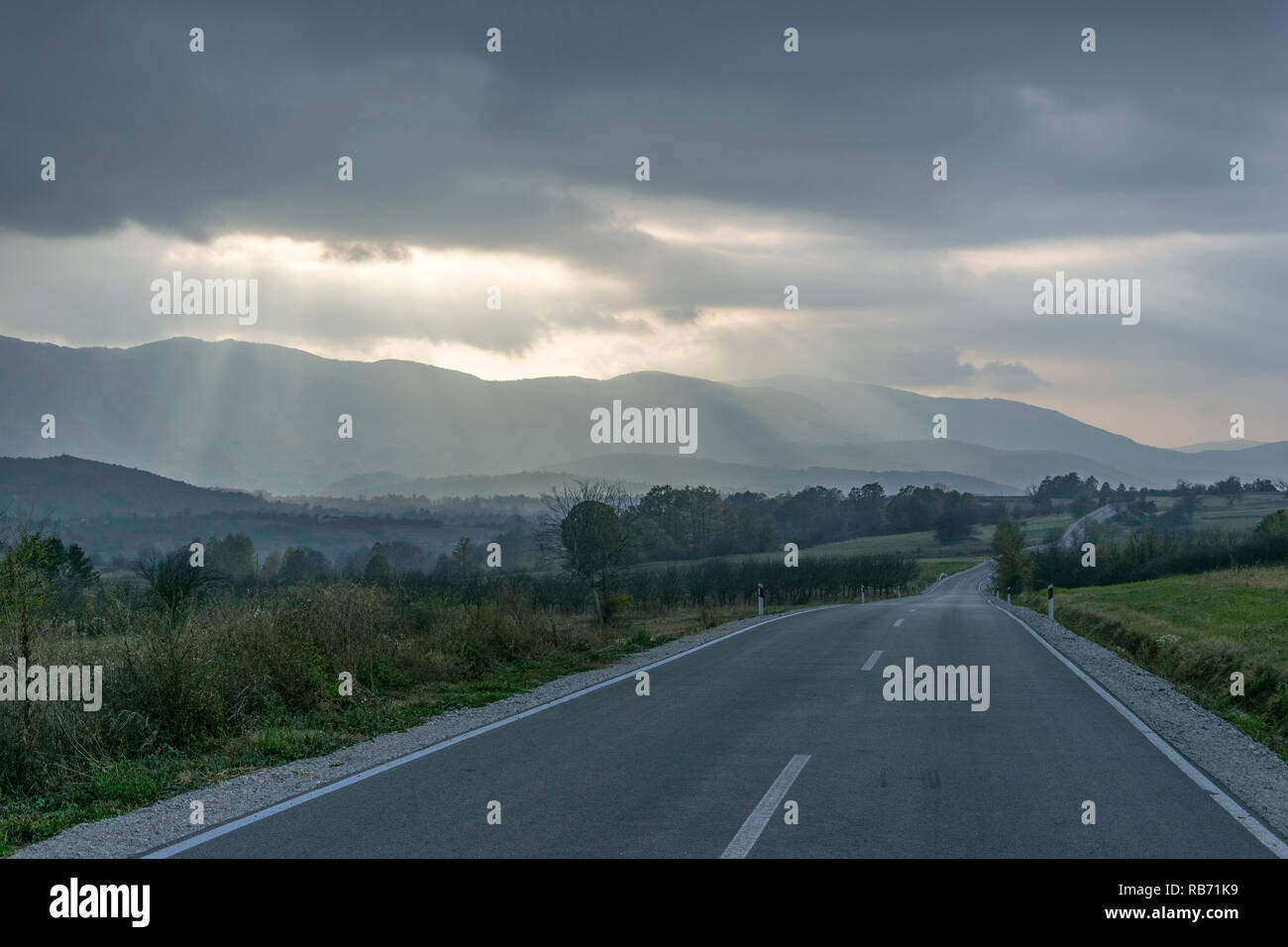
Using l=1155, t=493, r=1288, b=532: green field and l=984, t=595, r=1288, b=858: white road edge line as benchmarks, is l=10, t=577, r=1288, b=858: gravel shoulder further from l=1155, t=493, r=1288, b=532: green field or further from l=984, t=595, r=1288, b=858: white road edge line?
l=1155, t=493, r=1288, b=532: green field

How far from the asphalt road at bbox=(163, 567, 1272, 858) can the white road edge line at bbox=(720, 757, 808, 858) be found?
24mm

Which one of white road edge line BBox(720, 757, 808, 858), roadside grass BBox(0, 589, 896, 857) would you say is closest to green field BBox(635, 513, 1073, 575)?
roadside grass BBox(0, 589, 896, 857)

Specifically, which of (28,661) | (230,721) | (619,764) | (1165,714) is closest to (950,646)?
(1165,714)

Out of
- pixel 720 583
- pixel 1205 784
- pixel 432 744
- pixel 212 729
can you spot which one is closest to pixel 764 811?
pixel 1205 784

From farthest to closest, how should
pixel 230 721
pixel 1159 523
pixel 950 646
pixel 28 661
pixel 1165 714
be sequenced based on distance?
1. pixel 1159 523
2. pixel 950 646
3. pixel 1165 714
4. pixel 230 721
5. pixel 28 661

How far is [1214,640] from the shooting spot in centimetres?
1733

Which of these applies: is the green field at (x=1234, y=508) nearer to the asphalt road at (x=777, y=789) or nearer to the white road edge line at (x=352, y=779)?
the asphalt road at (x=777, y=789)
